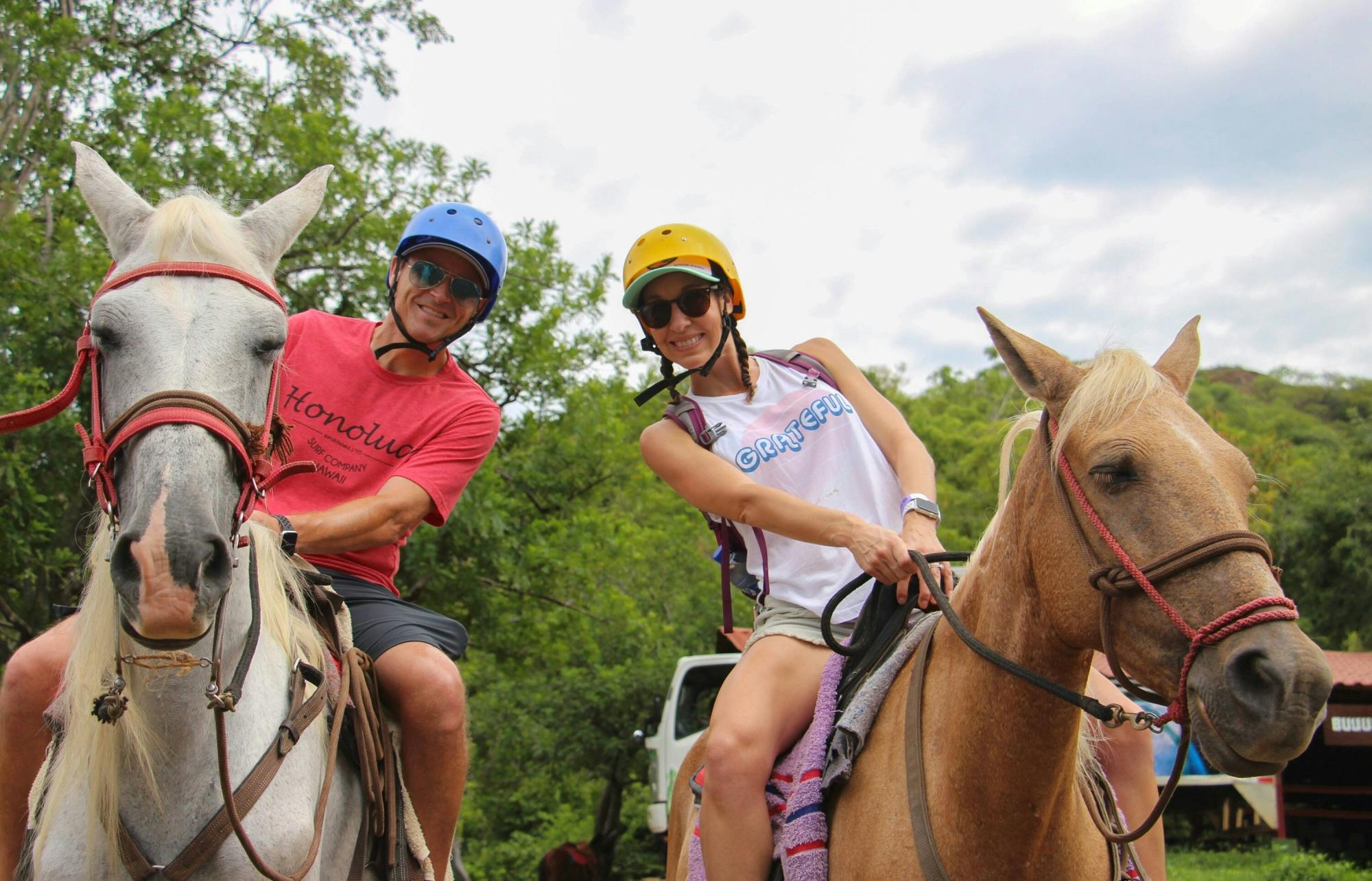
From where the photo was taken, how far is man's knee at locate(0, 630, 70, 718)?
275 centimetres

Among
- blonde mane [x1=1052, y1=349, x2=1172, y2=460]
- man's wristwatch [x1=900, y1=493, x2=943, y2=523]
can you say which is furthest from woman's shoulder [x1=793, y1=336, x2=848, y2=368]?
blonde mane [x1=1052, y1=349, x2=1172, y2=460]

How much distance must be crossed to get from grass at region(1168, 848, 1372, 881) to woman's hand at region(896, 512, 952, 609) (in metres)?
9.63

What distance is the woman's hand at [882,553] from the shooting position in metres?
2.95

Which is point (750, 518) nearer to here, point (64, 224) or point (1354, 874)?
point (64, 224)

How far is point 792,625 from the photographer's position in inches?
134

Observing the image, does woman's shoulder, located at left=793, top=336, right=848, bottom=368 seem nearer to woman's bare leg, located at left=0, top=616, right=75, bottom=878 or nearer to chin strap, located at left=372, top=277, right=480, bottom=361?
chin strap, located at left=372, top=277, right=480, bottom=361

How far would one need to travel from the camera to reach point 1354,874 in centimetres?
1034

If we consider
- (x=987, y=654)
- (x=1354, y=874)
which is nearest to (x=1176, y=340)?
(x=987, y=654)

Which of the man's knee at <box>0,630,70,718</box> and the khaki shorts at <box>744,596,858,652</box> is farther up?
the khaki shorts at <box>744,596,858,652</box>

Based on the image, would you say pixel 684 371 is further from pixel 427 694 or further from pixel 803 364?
pixel 427 694

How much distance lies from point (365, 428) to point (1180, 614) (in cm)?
285

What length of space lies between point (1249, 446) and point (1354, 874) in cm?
2209

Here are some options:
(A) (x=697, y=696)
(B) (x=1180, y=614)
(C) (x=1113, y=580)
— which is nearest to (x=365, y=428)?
(C) (x=1113, y=580)

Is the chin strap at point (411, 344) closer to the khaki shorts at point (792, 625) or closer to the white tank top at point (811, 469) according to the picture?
the white tank top at point (811, 469)
